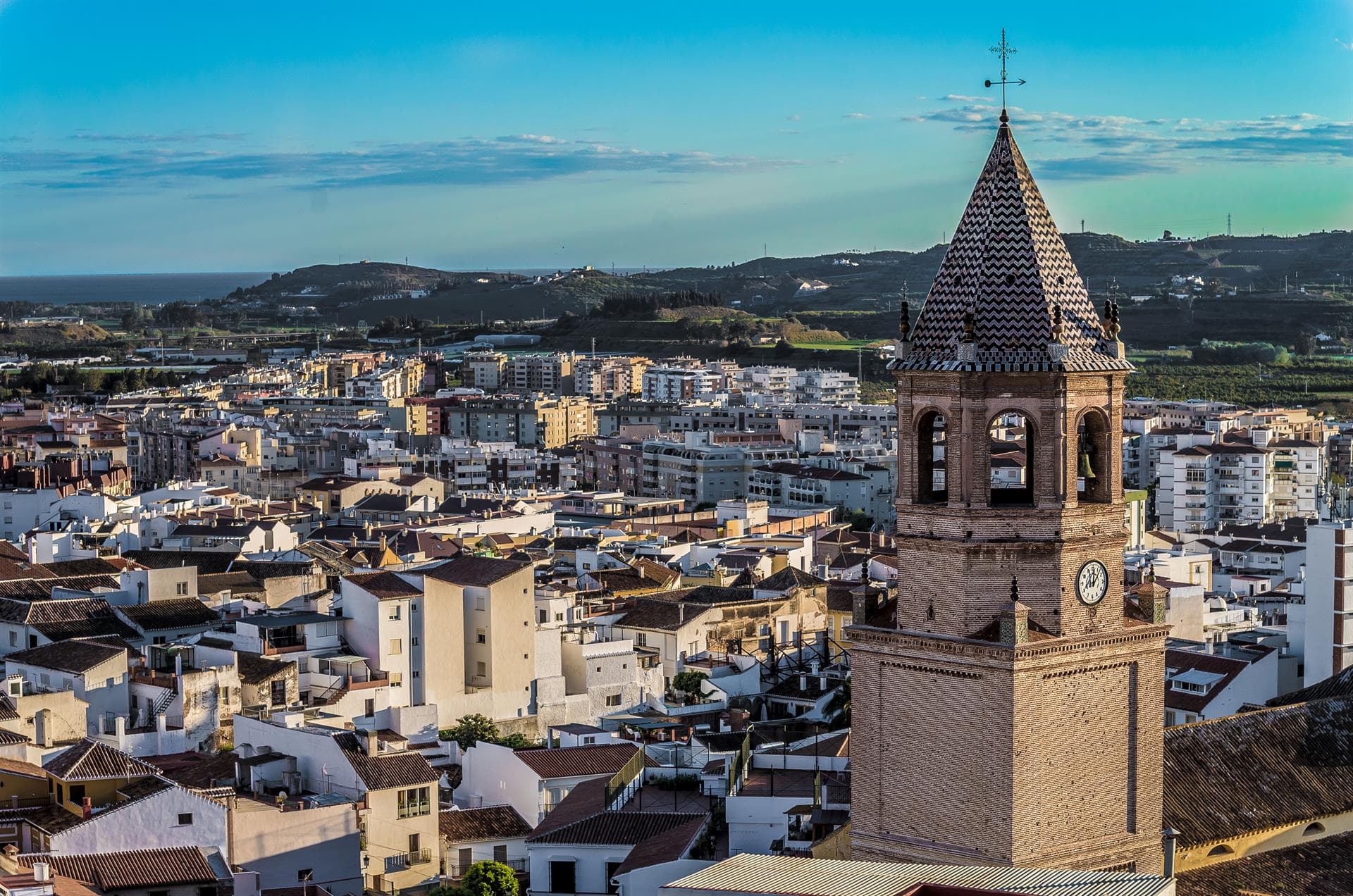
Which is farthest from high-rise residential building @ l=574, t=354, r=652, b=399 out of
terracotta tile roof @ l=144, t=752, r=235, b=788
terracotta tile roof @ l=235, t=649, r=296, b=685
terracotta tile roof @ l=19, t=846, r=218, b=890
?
terracotta tile roof @ l=19, t=846, r=218, b=890

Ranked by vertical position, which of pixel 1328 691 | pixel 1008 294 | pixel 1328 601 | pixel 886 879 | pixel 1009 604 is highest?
pixel 1008 294

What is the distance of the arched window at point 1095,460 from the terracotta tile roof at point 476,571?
18.9 meters

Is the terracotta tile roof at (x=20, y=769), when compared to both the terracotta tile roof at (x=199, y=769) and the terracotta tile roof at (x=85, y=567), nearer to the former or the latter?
the terracotta tile roof at (x=199, y=769)

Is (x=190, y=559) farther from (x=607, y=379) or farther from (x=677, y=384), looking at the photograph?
(x=607, y=379)

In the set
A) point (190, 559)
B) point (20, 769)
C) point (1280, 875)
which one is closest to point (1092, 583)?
point (1280, 875)

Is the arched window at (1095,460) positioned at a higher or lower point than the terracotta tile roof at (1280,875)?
higher

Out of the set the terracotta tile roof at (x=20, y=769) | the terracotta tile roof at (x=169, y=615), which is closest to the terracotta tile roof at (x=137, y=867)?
the terracotta tile roof at (x=20, y=769)

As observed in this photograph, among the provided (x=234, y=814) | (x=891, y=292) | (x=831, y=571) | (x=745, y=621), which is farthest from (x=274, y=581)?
(x=891, y=292)

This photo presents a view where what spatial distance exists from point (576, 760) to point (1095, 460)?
40.3 feet

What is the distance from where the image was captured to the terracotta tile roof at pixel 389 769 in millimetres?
23688

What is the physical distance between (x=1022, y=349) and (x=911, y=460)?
0.96 m

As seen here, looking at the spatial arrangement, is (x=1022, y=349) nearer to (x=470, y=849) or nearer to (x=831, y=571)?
(x=470, y=849)

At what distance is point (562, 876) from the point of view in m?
21.8

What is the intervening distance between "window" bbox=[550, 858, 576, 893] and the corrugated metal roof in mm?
8173
